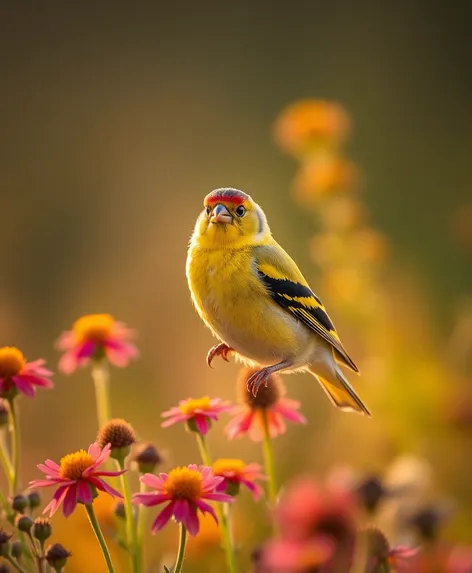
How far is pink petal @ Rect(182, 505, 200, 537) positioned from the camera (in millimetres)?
1243

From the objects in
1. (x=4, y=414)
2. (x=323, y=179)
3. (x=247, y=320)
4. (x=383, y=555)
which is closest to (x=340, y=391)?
(x=247, y=320)

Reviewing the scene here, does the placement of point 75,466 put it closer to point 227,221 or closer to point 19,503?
point 19,503

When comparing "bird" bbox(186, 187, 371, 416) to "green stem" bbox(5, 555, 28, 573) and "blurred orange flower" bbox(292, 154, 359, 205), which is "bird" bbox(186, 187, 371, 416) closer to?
"green stem" bbox(5, 555, 28, 573)

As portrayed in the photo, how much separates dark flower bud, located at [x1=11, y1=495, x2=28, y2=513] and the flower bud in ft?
0.51

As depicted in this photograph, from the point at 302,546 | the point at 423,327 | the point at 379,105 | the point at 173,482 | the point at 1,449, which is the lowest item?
the point at 302,546

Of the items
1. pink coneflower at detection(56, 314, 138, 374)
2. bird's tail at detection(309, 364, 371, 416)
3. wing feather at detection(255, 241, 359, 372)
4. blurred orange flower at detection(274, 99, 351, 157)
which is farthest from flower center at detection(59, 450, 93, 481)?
blurred orange flower at detection(274, 99, 351, 157)

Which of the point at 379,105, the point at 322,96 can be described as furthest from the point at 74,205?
the point at 379,105

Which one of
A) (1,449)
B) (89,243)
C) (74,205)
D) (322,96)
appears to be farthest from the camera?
(322,96)

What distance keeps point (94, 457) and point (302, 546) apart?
1.70 feet

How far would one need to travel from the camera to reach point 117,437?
148 cm

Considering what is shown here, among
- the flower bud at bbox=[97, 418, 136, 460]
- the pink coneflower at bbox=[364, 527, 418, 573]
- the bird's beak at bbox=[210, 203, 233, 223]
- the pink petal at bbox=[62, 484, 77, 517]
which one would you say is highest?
the bird's beak at bbox=[210, 203, 233, 223]

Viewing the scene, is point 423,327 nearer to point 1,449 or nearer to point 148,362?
point 148,362

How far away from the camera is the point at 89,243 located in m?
5.30

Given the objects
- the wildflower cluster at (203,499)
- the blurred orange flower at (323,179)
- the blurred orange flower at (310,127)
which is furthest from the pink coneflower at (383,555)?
the blurred orange flower at (310,127)
